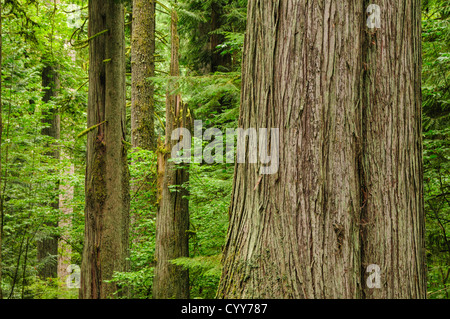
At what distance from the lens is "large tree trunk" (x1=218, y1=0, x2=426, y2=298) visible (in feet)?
7.53

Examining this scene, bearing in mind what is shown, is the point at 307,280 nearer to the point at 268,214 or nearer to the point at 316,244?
the point at 316,244

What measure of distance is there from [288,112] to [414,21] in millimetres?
1147

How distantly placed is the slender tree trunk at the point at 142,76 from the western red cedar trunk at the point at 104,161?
15.5ft

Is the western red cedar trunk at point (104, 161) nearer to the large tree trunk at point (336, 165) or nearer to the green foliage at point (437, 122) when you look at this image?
the large tree trunk at point (336, 165)

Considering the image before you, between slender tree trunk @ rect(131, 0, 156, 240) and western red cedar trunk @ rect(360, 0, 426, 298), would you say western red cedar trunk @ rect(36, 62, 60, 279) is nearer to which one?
slender tree trunk @ rect(131, 0, 156, 240)

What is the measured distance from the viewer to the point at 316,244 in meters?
2.29

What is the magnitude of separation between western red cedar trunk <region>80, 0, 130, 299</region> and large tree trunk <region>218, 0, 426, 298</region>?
9.74 ft

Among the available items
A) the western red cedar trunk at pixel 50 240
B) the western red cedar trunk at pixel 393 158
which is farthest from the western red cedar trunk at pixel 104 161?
the western red cedar trunk at pixel 50 240

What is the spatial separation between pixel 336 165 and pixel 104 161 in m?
3.57

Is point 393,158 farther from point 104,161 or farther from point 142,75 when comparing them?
point 142,75

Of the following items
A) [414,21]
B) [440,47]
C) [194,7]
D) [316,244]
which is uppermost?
[194,7]

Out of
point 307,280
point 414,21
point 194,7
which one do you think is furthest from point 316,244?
point 194,7

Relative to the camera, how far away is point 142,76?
9.92 m
